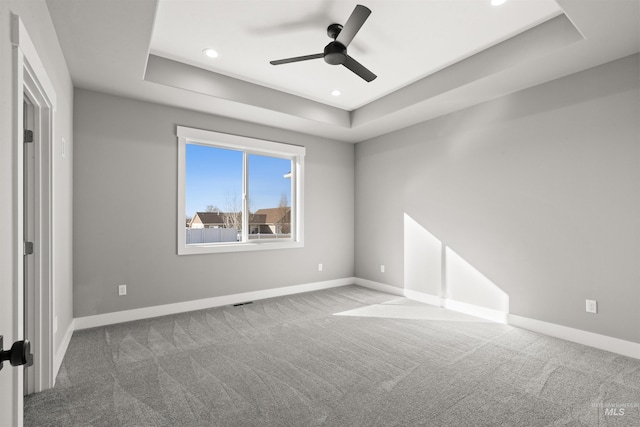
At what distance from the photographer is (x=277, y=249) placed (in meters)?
4.74

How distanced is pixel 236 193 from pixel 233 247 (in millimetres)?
808

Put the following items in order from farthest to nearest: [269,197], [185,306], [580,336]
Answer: [269,197] → [185,306] → [580,336]

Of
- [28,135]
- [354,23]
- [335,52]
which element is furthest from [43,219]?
[354,23]

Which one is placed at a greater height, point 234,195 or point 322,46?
point 322,46

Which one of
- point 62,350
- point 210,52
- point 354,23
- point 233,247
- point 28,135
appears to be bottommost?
point 62,350

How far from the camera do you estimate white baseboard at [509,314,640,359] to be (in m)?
2.67

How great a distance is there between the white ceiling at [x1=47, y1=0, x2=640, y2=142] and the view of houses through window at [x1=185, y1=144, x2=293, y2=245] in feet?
2.41

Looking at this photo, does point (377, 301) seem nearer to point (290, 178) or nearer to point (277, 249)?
point (277, 249)

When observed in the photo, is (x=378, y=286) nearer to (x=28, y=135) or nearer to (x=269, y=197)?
(x=269, y=197)

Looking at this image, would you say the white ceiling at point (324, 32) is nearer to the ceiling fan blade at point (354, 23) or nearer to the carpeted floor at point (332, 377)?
the ceiling fan blade at point (354, 23)

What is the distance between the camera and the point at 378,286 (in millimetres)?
5148

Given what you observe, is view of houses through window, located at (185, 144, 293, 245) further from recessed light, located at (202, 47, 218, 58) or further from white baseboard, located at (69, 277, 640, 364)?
recessed light, located at (202, 47, 218, 58)

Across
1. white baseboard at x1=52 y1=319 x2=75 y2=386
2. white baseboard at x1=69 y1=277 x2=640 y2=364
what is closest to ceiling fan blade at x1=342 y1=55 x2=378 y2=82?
white baseboard at x1=69 y1=277 x2=640 y2=364

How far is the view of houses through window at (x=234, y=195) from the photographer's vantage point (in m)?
4.19
